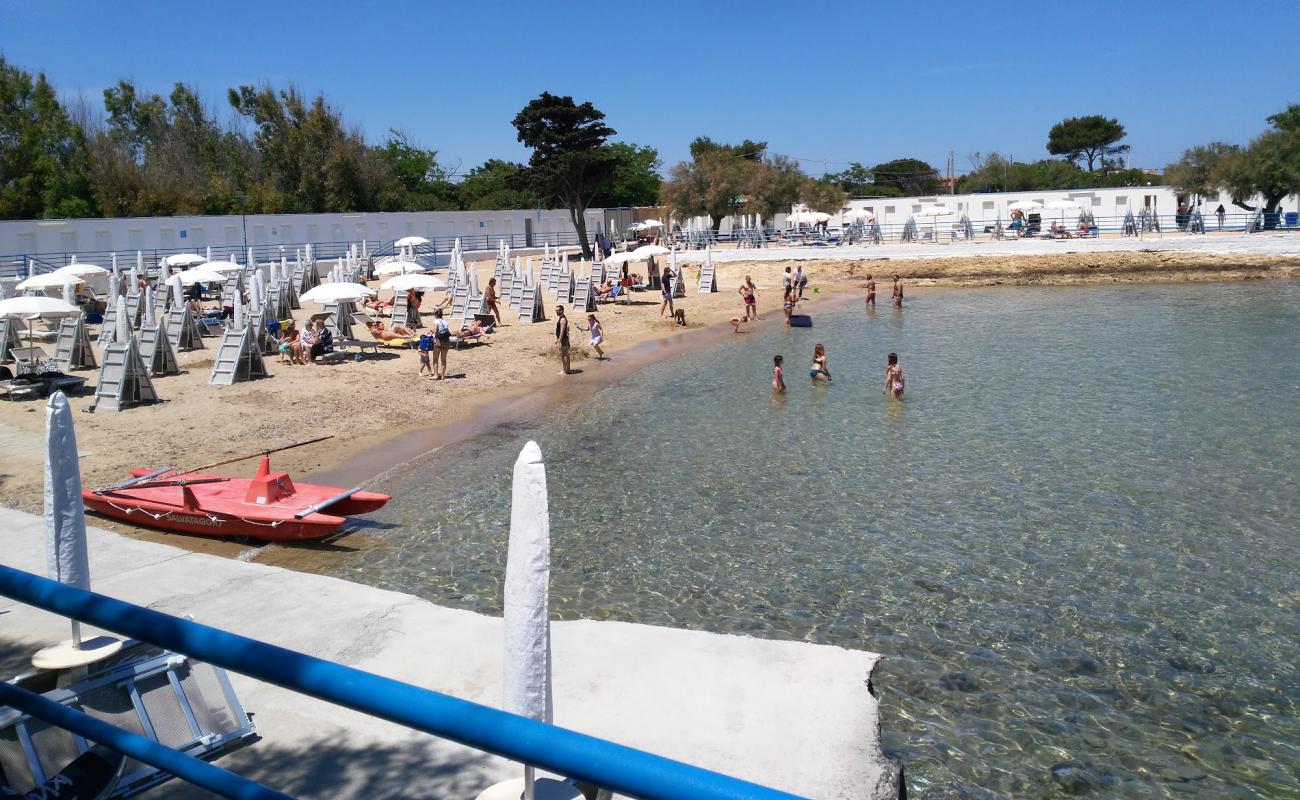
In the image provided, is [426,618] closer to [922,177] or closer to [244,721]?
[244,721]

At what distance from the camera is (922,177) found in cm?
10556

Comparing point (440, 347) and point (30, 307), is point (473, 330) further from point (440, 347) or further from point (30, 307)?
point (30, 307)

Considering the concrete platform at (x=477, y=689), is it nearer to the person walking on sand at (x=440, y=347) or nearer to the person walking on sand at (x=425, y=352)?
the person walking on sand at (x=425, y=352)

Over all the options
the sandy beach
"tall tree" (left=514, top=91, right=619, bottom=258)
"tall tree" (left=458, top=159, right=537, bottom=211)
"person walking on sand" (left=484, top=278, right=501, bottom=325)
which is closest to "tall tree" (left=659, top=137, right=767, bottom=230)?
"tall tree" (left=514, top=91, right=619, bottom=258)

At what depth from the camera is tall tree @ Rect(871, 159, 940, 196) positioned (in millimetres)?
103562

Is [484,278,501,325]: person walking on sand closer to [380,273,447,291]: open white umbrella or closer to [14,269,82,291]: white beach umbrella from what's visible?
[380,273,447,291]: open white umbrella

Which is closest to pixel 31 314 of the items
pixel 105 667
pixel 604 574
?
pixel 604 574

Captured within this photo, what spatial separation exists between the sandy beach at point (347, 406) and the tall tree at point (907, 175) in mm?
75194

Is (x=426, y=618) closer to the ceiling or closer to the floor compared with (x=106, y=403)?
closer to the floor

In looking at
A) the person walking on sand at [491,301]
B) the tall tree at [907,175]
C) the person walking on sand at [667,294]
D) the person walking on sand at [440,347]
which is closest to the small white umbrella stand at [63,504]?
the person walking on sand at [440,347]

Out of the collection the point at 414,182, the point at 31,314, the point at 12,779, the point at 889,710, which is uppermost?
the point at 414,182

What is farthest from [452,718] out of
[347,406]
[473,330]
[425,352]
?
[473,330]

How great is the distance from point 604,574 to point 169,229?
42.1m

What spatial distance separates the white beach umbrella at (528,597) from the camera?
11.6ft
